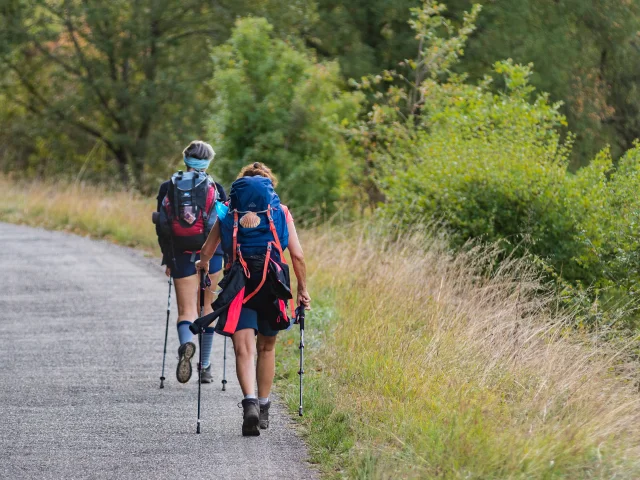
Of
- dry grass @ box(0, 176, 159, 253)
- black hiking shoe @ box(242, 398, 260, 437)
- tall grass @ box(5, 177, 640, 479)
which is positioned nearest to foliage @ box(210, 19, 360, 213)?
dry grass @ box(0, 176, 159, 253)

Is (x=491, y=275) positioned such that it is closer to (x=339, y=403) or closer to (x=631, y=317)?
(x=631, y=317)

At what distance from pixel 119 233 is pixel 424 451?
50.6 ft

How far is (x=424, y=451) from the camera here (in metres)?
Answer: 5.86

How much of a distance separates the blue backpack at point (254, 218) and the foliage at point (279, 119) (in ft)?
45.2

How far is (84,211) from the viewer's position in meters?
23.3

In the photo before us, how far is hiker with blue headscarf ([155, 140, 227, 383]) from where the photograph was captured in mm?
8477

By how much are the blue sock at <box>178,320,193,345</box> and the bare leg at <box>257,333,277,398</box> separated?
156cm

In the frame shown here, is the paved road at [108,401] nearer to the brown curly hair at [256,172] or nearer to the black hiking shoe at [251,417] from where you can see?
the black hiking shoe at [251,417]

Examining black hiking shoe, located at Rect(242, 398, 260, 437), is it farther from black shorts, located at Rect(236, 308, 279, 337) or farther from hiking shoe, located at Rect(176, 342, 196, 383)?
hiking shoe, located at Rect(176, 342, 196, 383)

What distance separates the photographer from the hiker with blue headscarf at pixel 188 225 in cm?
848

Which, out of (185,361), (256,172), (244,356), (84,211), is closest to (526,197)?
(185,361)

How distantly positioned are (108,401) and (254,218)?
2161 millimetres

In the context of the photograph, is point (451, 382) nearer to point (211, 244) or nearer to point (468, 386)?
point (468, 386)

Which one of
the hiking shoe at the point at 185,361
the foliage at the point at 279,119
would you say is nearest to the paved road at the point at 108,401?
the hiking shoe at the point at 185,361
